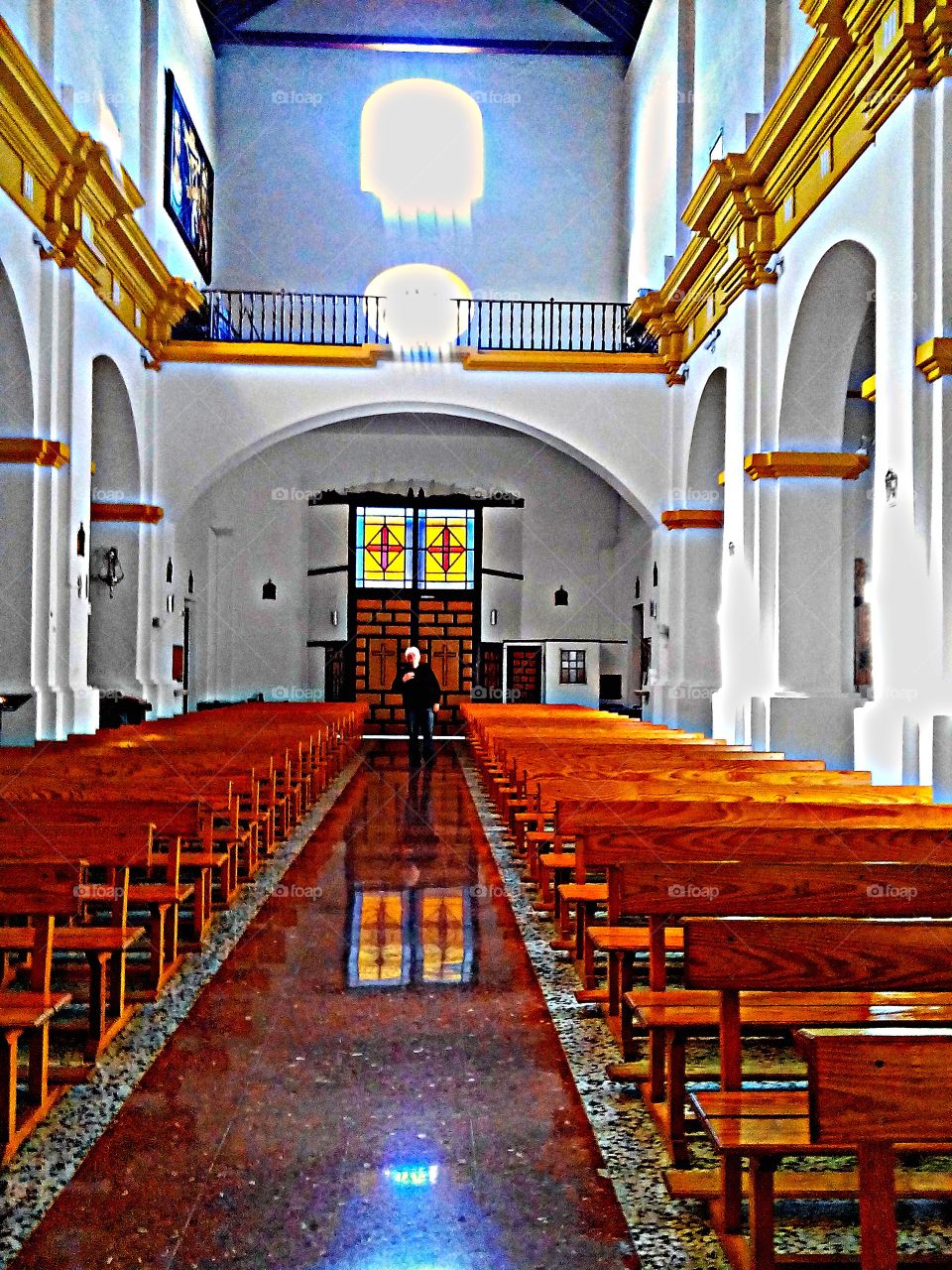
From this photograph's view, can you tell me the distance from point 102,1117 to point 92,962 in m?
0.60

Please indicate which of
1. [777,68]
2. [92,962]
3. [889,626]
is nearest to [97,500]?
[777,68]

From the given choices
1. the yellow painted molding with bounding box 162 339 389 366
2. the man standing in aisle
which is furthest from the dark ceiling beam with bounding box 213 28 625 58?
the man standing in aisle

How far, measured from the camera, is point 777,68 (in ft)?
32.8

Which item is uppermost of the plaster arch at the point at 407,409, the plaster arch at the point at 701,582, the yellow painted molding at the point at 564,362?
the yellow painted molding at the point at 564,362

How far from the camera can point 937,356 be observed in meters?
6.50

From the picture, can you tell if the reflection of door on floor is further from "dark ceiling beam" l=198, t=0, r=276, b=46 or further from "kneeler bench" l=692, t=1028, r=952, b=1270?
"kneeler bench" l=692, t=1028, r=952, b=1270

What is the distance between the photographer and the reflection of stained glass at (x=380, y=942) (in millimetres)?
4686

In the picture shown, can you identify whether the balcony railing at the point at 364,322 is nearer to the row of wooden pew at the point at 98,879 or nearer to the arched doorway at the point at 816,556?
the arched doorway at the point at 816,556

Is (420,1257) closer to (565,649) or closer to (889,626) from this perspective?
(889,626)

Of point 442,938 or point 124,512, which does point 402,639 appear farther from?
point 442,938

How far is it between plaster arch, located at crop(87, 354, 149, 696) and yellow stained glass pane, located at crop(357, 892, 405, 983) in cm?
819

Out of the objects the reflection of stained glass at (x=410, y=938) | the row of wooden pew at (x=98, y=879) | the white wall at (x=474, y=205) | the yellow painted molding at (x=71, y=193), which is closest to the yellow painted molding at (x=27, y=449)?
the yellow painted molding at (x=71, y=193)

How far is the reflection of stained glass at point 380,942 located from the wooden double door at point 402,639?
1489cm

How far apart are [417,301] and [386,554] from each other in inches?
181
